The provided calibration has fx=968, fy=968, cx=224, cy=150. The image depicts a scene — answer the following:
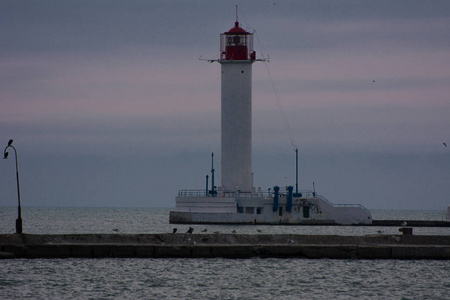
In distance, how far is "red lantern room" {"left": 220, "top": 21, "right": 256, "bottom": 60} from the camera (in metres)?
73.6

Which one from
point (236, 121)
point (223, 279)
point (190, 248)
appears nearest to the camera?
point (223, 279)

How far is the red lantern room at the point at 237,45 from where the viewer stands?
73625mm

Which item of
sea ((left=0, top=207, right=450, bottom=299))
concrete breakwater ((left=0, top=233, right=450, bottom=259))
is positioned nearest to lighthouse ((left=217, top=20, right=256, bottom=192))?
concrete breakwater ((left=0, top=233, right=450, bottom=259))

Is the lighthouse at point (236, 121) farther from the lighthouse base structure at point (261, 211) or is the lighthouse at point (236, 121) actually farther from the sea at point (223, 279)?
the sea at point (223, 279)

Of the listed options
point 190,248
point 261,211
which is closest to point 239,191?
point 261,211

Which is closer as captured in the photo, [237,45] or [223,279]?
[223,279]

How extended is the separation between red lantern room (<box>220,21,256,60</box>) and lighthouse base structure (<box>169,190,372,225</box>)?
1049 centimetres

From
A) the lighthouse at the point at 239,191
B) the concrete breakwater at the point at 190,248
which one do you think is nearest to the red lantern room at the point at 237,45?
the lighthouse at the point at 239,191

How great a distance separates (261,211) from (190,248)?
1261 inches

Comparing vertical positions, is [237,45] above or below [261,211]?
above

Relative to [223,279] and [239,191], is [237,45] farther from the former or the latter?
[223,279]

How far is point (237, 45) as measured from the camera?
244 ft

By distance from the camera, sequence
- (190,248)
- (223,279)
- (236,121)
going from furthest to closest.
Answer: (236,121), (190,248), (223,279)

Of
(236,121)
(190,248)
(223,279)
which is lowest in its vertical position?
(223,279)
